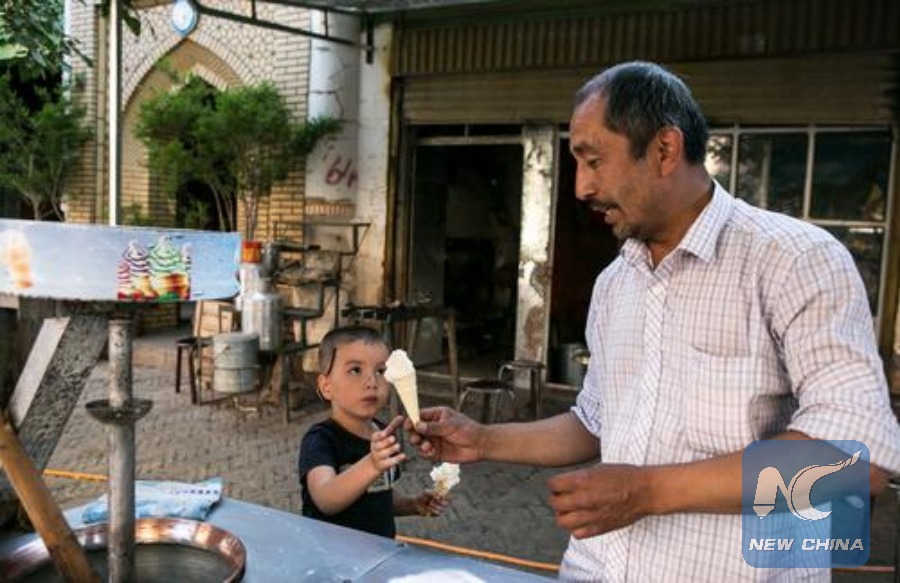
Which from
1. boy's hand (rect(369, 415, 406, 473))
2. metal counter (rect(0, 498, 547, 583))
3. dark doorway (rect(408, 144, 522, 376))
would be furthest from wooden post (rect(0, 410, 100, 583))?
dark doorway (rect(408, 144, 522, 376))

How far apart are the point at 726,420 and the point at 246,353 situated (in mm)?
6021

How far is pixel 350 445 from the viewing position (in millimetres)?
2559

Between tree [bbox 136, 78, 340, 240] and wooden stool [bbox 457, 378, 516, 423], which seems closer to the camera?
wooden stool [bbox 457, 378, 516, 423]

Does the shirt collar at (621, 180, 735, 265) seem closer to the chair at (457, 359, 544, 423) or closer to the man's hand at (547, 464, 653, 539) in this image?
the man's hand at (547, 464, 653, 539)

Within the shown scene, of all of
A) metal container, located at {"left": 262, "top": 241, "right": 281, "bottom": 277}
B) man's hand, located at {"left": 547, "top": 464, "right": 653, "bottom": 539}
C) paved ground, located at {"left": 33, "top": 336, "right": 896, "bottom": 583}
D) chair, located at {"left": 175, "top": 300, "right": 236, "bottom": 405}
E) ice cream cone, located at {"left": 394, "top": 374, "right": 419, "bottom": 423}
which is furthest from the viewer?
chair, located at {"left": 175, "top": 300, "right": 236, "bottom": 405}

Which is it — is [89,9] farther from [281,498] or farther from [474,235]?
[281,498]

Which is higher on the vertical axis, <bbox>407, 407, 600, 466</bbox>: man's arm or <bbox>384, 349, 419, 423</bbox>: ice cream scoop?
<bbox>384, 349, 419, 423</bbox>: ice cream scoop

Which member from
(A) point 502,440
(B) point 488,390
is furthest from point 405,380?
Result: (B) point 488,390

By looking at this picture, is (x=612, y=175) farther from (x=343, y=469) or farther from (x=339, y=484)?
(x=343, y=469)

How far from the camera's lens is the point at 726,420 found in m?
1.52

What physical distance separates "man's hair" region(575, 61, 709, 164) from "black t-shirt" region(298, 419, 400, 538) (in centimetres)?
132

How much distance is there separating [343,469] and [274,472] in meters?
3.65

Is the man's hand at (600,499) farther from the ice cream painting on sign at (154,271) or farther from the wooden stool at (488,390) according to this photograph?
the wooden stool at (488,390)

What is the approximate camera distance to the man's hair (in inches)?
61.0
